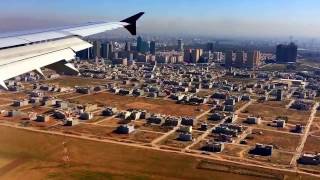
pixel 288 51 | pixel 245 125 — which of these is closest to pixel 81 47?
pixel 245 125

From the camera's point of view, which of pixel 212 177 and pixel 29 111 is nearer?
pixel 212 177

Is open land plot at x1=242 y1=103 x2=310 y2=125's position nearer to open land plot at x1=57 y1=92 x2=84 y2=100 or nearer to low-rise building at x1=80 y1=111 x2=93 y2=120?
low-rise building at x1=80 y1=111 x2=93 y2=120

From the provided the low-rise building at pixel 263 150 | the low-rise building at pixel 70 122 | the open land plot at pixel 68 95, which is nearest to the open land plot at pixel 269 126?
the low-rise building at pixel 263 150

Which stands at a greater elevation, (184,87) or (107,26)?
(107,26)

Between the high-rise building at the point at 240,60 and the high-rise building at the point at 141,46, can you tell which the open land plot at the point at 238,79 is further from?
the high-rise building at the point at 141,46

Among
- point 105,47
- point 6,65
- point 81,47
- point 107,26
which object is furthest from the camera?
point 105,47

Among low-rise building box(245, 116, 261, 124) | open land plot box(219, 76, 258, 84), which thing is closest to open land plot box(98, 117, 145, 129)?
low-rise building box(245, 116, 261, 124)

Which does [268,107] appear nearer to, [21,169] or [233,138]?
Result: [233,138]
